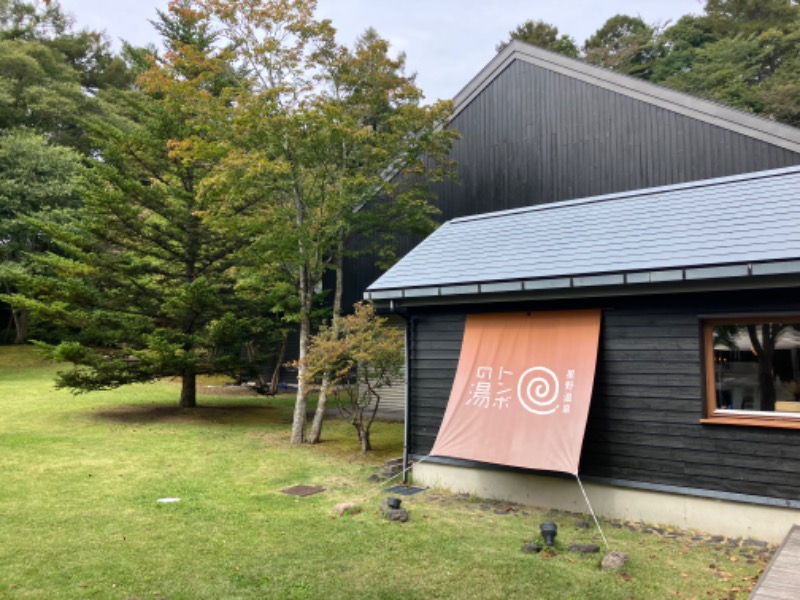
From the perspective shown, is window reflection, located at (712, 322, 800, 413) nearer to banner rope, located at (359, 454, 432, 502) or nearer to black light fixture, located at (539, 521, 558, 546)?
black light fixture, located at (539, 521, 558, 546)

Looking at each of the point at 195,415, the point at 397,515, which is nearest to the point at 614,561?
the point at 397,515

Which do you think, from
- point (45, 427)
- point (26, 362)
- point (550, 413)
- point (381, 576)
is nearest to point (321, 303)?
point (45, 427)

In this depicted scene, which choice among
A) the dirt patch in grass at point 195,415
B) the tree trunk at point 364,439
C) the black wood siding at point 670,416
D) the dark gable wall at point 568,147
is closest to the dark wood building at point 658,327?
the black wood siding at point 670,416

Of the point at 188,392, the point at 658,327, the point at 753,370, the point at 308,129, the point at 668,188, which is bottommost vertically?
the point at 188,392

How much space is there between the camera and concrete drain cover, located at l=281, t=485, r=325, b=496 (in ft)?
23.9

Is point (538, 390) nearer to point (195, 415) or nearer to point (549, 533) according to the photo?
point (549, 533)

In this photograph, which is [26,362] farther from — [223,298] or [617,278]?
[617,278]

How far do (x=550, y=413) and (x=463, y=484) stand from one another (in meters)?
1.76

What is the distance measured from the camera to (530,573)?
4.54 meters

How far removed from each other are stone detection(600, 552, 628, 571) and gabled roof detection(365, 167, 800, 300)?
262 centimetres

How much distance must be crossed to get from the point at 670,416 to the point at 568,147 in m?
7.70

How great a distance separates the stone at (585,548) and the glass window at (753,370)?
186 centimetres

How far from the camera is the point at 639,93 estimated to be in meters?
11.3

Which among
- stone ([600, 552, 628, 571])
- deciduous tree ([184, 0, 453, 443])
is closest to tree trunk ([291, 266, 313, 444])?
deciduous tree ([184, 0, 453, 443])
